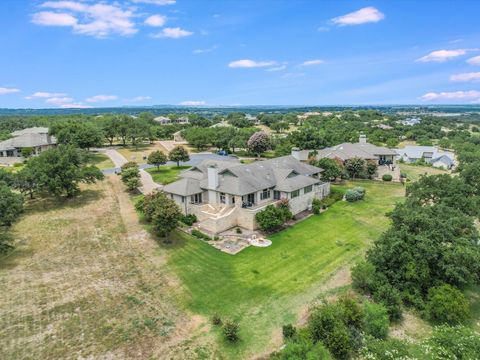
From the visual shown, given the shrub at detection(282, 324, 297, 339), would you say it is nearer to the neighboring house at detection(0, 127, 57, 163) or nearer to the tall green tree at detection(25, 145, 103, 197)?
the tall green tree at detection(25, 145, 103, 197)

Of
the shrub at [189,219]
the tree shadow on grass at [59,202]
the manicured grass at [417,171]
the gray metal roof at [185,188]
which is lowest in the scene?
the manicured grass at [417,171]

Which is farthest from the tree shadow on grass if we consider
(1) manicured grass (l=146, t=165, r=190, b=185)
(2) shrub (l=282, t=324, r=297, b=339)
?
(2) shrub (l=282, t=324, r=297, b=339)

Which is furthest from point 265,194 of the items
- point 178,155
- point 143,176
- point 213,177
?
point 178,155

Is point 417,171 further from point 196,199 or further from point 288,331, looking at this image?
point 288,331

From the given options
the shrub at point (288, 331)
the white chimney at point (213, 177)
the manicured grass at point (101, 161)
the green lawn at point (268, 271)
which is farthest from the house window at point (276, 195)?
the manicured grass at point (101, 161)

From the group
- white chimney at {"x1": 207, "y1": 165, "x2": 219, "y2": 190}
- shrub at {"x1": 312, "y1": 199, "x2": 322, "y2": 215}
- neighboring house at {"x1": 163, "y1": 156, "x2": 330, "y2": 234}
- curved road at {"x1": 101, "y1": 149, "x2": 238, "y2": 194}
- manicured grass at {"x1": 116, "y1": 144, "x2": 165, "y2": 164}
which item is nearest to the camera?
neighboring house at {"x1": 163, "y1": 156, "x2": 330, "y2": 234}

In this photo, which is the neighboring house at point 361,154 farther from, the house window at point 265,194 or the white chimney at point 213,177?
the white chimney at point 213,177
